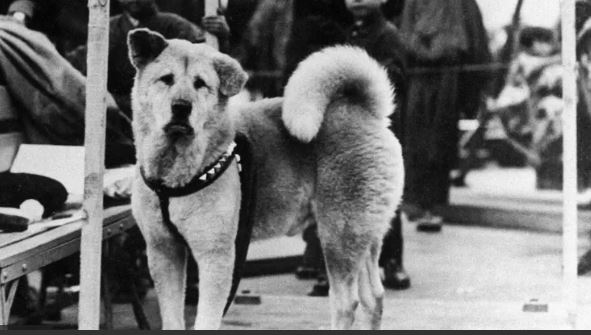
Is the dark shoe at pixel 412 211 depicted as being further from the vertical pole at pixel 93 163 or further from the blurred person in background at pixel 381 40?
the vertical pole at pixel 93 163

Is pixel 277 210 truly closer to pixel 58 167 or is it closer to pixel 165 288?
pixel 165 288

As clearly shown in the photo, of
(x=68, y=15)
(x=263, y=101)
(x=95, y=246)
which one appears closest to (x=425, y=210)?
(x=68, y=15)

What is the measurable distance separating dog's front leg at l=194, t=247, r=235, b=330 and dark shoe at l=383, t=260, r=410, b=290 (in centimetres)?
259

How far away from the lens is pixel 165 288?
4145 millimetres

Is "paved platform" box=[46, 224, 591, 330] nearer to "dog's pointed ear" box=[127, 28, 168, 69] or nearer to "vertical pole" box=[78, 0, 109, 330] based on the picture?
"vertical pole" box=[78, 0, 109, 330]

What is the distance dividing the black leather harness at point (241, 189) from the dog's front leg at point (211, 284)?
122 millimetres

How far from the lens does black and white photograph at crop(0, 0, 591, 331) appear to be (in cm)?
396

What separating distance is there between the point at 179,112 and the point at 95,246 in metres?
0.64

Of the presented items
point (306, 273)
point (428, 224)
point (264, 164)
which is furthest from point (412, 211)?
point (264, 164)

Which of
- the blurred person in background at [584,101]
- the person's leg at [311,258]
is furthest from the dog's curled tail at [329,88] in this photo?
the person's leg at [311,258]

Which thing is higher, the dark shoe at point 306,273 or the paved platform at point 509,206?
the dark shoe at point 306,273

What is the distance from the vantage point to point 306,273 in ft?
22.4

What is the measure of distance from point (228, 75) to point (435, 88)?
3.94 m

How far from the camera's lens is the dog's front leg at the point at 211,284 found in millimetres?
3975
